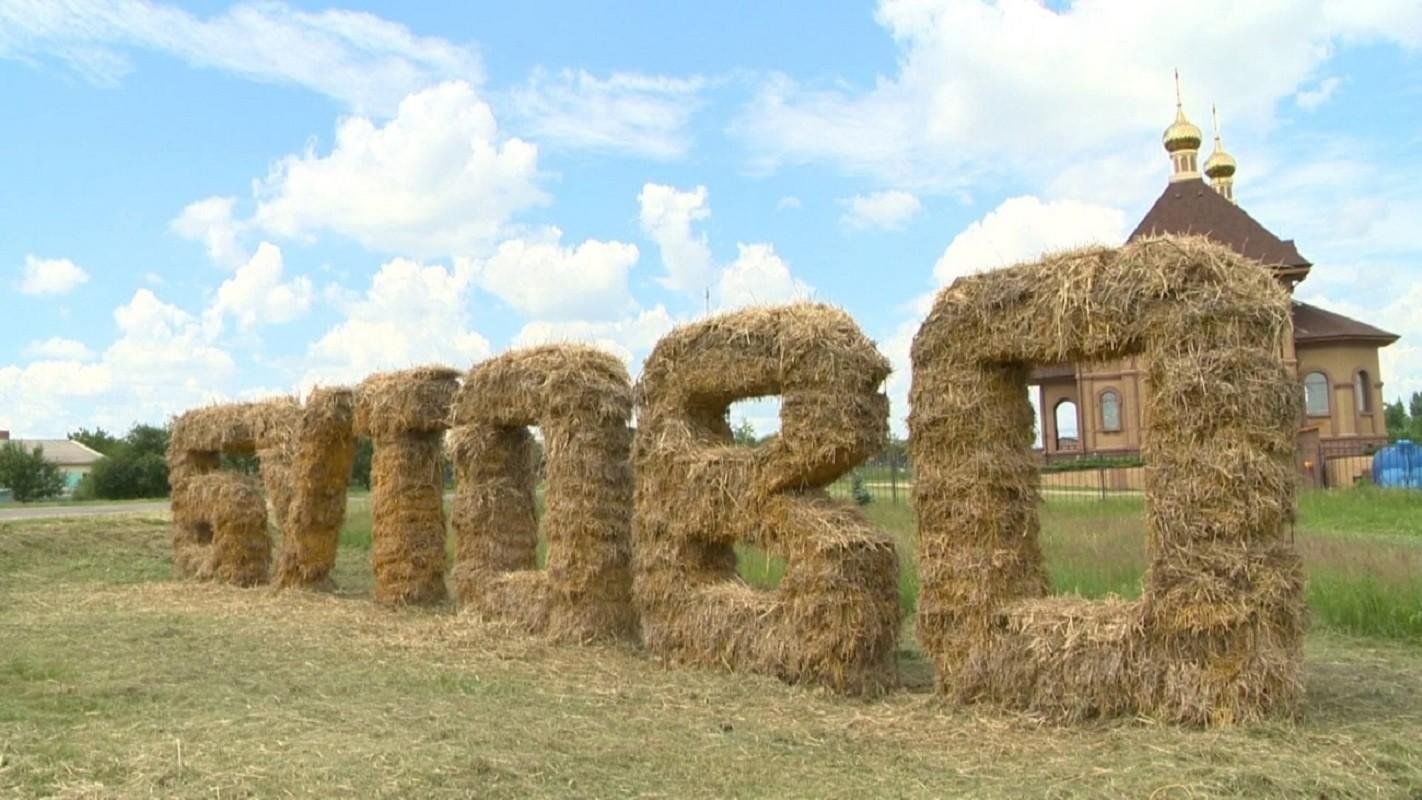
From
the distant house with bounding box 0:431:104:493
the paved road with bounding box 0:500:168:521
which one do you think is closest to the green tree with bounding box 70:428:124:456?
the distant house with bounding box 0:431:104:493

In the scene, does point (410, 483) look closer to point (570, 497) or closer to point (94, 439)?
point (570, 497)

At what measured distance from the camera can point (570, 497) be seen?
1057 cm

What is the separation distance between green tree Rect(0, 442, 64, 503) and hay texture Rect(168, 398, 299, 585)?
1451 inches

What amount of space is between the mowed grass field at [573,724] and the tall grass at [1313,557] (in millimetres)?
50

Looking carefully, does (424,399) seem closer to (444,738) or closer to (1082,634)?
(444,738)

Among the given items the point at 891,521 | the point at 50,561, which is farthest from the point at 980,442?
the point at 50,561

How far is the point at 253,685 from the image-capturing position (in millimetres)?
8234

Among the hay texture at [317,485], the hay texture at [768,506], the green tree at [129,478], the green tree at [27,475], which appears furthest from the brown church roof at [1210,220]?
the green tree at [27,475]

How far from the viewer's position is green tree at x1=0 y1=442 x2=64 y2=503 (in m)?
48.0

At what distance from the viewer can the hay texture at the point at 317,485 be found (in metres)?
14.2

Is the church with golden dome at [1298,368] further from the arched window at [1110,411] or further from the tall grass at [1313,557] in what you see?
the tall grass at [1313,557]

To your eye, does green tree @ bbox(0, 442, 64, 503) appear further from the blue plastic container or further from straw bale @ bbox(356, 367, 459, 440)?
the blue plastic container

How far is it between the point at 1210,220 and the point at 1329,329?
5026mm

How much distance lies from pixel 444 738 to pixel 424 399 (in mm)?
6799
